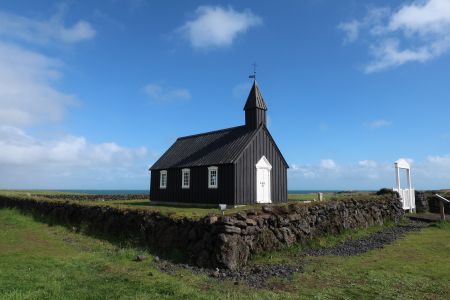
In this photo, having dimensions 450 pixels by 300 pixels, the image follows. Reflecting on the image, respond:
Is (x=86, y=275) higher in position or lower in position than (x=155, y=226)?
lower

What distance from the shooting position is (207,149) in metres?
31.0

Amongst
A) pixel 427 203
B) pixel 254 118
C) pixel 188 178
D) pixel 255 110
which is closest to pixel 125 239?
pixel 188 178

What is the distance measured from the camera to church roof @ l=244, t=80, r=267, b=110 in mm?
29945

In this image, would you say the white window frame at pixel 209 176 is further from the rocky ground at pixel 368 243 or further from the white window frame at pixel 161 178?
the rocky ground at pixel 368 243

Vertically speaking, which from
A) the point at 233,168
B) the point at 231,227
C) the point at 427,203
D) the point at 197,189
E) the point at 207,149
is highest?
the point at 207,149

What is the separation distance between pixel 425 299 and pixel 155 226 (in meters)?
10.7

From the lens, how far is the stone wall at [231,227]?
13016mm

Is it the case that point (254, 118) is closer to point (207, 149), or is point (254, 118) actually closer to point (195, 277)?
point (207, 149)

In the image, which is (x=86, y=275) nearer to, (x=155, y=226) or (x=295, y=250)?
(x=155, y=226)

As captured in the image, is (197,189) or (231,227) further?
(197,189)

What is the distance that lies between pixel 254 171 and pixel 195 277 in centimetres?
1711

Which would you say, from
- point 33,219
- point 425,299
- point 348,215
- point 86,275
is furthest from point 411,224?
point 33,219

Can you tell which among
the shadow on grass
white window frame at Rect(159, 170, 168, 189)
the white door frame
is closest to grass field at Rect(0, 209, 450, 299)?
the shadow on grass

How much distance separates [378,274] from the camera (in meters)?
11.0
